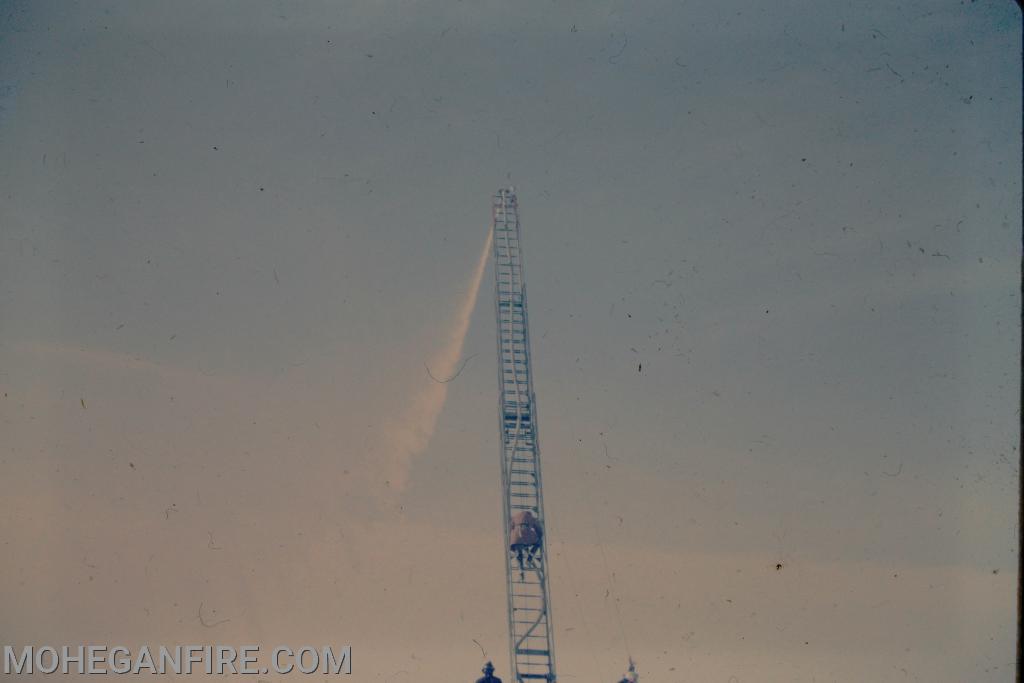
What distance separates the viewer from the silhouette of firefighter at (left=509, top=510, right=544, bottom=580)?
190ft

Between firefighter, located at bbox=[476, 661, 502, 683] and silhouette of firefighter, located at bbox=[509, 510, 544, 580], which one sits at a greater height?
silhouette of firefighter, located at bbox=[509, 510, 544, 580]

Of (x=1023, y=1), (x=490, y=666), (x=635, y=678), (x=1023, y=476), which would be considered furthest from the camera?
(x=635, y=678)

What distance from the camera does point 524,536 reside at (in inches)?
2282

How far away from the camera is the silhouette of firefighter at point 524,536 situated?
2279 inches

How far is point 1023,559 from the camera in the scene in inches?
152

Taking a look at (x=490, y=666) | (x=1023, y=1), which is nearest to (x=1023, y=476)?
(x=1023, y=1)

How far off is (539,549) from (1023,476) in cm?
5618

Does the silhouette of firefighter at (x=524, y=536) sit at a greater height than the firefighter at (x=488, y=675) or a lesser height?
greater

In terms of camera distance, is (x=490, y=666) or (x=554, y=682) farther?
(x=554, y=682)

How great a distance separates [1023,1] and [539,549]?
181 ft

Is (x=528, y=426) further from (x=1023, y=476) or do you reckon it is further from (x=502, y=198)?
(x=1023, y=476)

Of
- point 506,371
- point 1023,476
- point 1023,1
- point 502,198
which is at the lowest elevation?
point 1023,476

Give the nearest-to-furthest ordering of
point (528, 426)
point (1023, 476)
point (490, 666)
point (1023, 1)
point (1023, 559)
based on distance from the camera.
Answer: point (1023, 559) < point (1023, 476) < point (1023, 1) < point (490, 666) < point (528, 426)

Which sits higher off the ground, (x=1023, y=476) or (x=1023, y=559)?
(x=1023, y=476)
